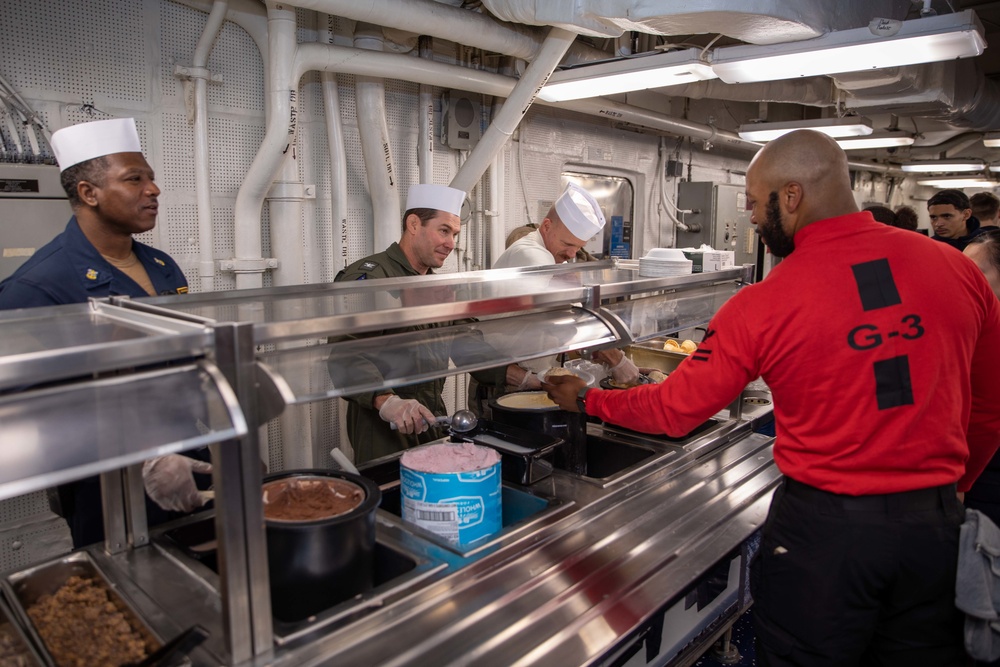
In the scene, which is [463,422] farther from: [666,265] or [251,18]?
[251,18]

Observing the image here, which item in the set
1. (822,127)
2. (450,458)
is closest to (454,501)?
(450,458)

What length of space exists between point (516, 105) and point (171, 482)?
291 cm

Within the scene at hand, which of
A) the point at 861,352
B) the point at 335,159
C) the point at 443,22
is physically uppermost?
the point at 443,22

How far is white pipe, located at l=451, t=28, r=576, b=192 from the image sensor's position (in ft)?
11.7

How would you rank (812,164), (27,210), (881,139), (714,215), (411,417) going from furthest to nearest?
(714,215)
(881,139)
(27,210)
(411,417)
(812,164)

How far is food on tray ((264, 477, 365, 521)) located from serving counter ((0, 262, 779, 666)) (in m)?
0.15

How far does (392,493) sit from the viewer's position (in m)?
1.98

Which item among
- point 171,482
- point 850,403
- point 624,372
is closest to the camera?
point 171,482

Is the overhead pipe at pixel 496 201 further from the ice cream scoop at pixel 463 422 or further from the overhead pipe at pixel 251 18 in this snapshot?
the ice cream scoop at pixel 463 422

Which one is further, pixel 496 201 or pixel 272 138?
pixel 496 201

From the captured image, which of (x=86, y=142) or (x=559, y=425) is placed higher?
(x=86, y=142)

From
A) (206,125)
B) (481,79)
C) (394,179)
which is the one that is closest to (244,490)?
(206,125)

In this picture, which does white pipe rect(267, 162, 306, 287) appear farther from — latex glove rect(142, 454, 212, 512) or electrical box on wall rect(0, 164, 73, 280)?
latex glove rect(142, 454, 212, 512)

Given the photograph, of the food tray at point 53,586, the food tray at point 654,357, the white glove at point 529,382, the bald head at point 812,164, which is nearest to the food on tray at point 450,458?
the food tray at point 53,586
